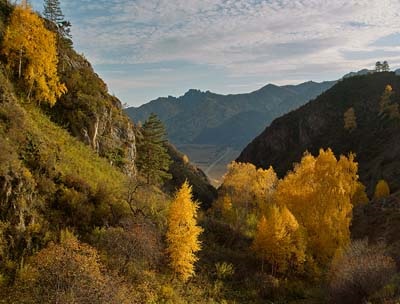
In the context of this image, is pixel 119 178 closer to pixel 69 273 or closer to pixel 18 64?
pixel 18 64

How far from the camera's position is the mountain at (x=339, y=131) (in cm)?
11388

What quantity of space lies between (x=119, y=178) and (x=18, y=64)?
16678 mm

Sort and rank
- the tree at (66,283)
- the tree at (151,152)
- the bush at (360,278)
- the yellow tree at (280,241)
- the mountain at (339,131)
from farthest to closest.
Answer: the mountain at (339,131), the tree at (151,152), the yellow tree at (280,241), the bush at (360,278), the tree at (66,283)

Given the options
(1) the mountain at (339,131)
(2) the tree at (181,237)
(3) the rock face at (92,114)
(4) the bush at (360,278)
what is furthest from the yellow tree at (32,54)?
(1) the mountain at (339,131)

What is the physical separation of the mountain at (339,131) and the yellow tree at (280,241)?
208 ft

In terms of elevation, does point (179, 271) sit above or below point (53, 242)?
below

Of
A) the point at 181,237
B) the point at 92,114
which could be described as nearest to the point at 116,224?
the point at 181,237

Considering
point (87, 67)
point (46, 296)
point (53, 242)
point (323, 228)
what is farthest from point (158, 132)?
point (46, 296)

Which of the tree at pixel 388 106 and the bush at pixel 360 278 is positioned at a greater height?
the tree at pixel 388 106

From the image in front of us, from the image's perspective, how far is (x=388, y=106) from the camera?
124 metres

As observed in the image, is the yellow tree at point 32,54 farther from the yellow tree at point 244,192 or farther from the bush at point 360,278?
the yellow tree at point 244,192

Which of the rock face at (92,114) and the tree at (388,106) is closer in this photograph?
the rock face at (92,114)

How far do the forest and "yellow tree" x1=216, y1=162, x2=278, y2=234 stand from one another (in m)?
3.29

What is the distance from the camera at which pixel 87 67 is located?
191 ft
